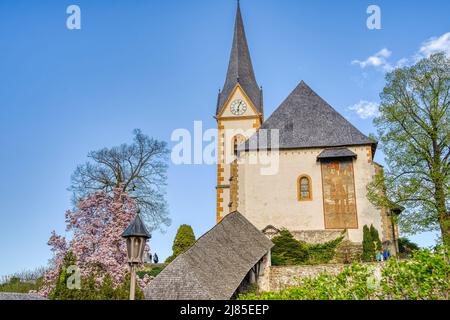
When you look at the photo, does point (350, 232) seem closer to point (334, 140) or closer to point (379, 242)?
point (379, 242)

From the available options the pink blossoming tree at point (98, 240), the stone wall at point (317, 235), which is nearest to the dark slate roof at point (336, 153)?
the stone wall at point (317, 235)

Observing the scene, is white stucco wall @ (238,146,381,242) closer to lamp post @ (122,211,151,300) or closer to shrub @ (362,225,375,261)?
shrub @ (362,225,375,261)

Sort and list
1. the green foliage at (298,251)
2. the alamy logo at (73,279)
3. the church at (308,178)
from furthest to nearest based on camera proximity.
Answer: the church at (308,178) → the green foliage at (298,251) → the alamy logo at (73,279)

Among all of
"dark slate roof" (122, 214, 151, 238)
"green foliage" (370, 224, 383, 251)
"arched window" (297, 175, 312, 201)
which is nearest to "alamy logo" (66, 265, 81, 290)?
"dark slate roof" (122, 214, 151, 238)

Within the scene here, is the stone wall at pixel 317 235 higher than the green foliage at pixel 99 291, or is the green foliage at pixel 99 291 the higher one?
the stone wall at pixel 317 235

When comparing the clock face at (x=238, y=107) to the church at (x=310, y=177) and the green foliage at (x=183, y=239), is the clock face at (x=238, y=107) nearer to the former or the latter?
the church at (x=310, y=177)

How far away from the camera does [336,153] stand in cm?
2955

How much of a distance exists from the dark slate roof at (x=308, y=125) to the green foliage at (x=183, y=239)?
8150 millimetres

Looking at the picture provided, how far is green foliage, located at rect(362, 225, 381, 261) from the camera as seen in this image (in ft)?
85.6

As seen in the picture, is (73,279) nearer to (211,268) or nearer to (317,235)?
(211,268)

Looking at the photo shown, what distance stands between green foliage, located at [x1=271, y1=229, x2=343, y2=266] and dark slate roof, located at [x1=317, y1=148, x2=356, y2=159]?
5538 mm

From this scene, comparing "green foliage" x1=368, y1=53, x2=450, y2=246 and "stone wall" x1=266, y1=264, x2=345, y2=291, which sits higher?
"green foliage" x1=368, y1=53, x2=450, y2=246

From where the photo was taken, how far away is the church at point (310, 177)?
2841cm
